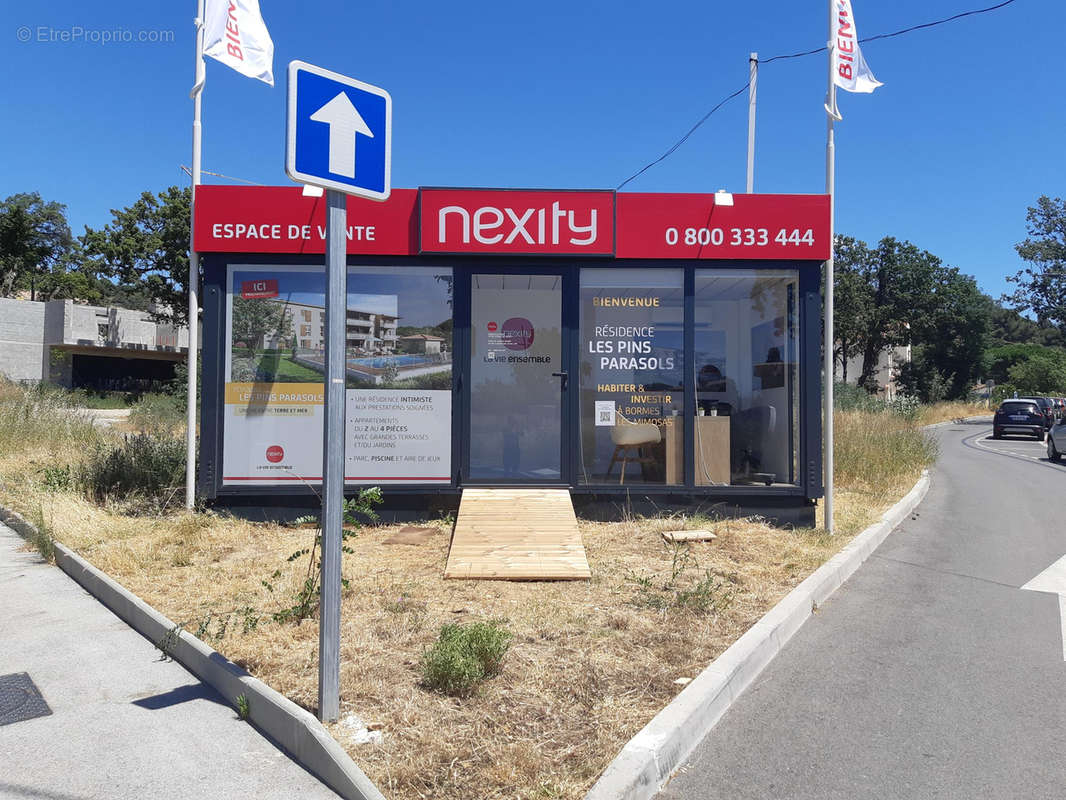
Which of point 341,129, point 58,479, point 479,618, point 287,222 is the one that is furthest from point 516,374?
point 341,129

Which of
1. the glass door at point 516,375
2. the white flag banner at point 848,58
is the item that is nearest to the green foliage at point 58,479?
the glass door at point 516,375

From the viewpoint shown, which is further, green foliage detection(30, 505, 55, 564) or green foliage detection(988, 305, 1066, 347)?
green foliage detection(988, 305, 1066, 347)

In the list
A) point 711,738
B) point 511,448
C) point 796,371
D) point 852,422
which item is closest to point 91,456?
point 511,448

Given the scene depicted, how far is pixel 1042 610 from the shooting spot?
21.3ft

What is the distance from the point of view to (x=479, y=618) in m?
5.64

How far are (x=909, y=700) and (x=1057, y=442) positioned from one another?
76.8ft

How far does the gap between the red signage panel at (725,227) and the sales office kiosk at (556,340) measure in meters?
0.02

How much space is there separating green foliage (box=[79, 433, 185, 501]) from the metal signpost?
6461 millimetres

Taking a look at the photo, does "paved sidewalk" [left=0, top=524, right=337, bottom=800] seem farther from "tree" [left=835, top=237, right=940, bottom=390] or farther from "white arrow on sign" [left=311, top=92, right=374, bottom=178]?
"tree" [left=835, top=237, right=940, bottom=390]

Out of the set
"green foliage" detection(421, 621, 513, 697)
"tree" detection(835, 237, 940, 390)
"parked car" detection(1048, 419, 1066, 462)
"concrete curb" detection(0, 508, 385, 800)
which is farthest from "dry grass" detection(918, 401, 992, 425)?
"concrete curb" detection(0, 508, 385, 800)

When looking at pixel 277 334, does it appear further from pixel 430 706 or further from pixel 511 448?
pixel 430 706

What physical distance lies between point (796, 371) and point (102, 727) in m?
7.52

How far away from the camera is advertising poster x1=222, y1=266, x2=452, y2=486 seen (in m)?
8.88

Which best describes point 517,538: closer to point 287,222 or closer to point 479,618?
point 479,618
